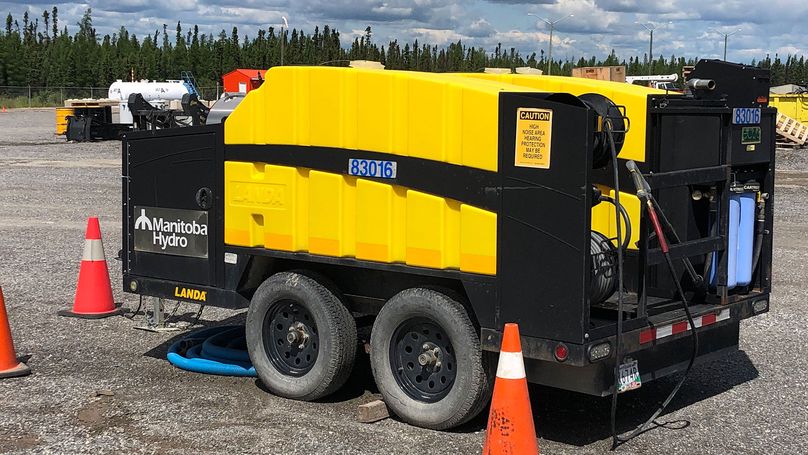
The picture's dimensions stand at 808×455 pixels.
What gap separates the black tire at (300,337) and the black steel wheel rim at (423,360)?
19.1 inches

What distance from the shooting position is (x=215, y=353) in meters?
7.77

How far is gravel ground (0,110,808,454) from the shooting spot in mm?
6059

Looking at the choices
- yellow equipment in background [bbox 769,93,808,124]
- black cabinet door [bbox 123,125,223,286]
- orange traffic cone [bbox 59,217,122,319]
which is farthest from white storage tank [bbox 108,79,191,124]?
black cabinet door [bbox 123,125,223,286]

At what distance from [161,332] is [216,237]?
219cm

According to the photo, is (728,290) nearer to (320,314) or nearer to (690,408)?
(690,408)

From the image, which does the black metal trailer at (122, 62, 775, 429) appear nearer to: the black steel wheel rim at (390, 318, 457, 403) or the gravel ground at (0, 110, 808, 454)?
the black steel wheel rim at (390, 318, 457, 403)

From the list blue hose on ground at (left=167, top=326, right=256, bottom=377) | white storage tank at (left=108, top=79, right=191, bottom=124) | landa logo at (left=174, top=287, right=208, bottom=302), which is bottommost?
blue hose on ground at (left=167, top=326, right=256, bottom=377)

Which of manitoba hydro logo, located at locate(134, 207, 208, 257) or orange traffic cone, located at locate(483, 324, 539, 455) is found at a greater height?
manitoba hydro logo, located at locate(134, 207, 208, 257)

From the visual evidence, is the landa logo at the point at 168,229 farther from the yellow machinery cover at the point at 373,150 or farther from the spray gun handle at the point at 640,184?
the spray gun handle at the point at 640,184

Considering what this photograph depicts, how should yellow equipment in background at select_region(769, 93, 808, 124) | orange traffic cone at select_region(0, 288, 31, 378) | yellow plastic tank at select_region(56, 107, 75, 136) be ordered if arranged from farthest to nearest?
yellow plastic tank at select_region(56, 107, 75, 136)
yellow equipment in background at select_region(769, 93, 808, 124)
orange traffic cone at select_region(0, 288, 31, 378)

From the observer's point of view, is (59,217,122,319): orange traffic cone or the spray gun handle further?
(59,217,122,319): orange traffic cone

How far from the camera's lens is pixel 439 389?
6.24m

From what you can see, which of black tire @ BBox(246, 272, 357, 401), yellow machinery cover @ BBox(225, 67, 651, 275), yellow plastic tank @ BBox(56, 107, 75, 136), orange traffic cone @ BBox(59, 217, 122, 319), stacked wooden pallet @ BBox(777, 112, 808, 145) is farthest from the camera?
yellow plastic tank @ BBox(56, 107, 75, 136)

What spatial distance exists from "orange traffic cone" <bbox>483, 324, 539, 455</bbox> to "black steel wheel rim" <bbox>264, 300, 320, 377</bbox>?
2005 millimetres
